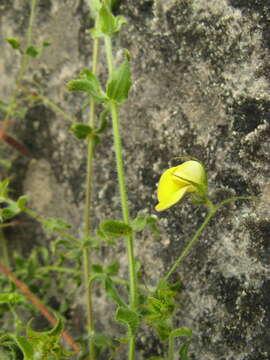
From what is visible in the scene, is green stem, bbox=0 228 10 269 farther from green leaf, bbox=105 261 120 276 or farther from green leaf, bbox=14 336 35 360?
green leaf, bbox=14 336 35 360

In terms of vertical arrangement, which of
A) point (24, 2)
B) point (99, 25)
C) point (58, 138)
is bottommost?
point (58, 138)

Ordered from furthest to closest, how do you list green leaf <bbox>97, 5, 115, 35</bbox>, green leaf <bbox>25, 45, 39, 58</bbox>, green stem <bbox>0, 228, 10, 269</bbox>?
green stem <bbox>0, 228, 10, 269</bbox> → green leaf <bbox>25, 45, 39, 58</bbox> → green leaf <bbox>97, 5, 115, 35</bbox>

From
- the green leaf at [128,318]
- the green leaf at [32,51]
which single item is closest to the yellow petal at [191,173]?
the green leaf at [128,318]

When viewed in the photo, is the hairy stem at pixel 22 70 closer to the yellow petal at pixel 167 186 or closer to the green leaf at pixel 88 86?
the green leaf at pixel 88 86

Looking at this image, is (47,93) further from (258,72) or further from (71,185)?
(258,72)

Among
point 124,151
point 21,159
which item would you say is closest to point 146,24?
point 124,151

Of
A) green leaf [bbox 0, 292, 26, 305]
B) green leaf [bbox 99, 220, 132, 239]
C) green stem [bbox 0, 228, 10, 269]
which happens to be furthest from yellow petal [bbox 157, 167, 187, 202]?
green stem [bbox 0, 228, 10, 269]
